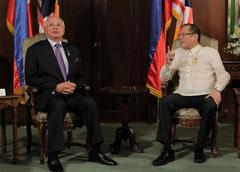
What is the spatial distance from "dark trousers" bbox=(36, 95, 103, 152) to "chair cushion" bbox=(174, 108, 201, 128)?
2.40ft

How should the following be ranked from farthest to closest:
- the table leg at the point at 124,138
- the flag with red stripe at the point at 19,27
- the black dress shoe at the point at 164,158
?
the flag with red stripe at the point at 19,27, the table leg at the point at 124,138, the black dress shoe at the point at 164,158

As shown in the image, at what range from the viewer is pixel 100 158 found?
3.92 meters

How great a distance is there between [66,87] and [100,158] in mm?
687

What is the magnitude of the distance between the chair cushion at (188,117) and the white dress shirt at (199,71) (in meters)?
0.21

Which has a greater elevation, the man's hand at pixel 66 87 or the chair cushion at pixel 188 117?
the man's hand at pixel 66 87

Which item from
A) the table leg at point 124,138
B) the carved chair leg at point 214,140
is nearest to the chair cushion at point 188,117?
the carved chair leg at point 214,140

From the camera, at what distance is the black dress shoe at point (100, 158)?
3.89m

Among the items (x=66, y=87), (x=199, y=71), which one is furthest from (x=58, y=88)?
(x=199, y=71)

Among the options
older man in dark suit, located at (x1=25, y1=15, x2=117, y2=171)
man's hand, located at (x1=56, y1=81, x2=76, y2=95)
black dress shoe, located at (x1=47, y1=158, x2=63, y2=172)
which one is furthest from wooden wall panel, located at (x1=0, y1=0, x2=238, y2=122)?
black dress shoe, located at (x1=47, y1=158, x2=63, y2=172)

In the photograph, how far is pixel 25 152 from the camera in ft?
14.2

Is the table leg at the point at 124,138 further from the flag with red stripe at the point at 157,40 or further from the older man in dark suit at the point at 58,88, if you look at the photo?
the flag with red stripe at the point at 157,40

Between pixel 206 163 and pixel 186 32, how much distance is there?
1217 millimetres

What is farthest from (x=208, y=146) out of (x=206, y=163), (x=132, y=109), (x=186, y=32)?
(x=132, y=109)

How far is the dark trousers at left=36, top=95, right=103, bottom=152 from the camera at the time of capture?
3736mm
